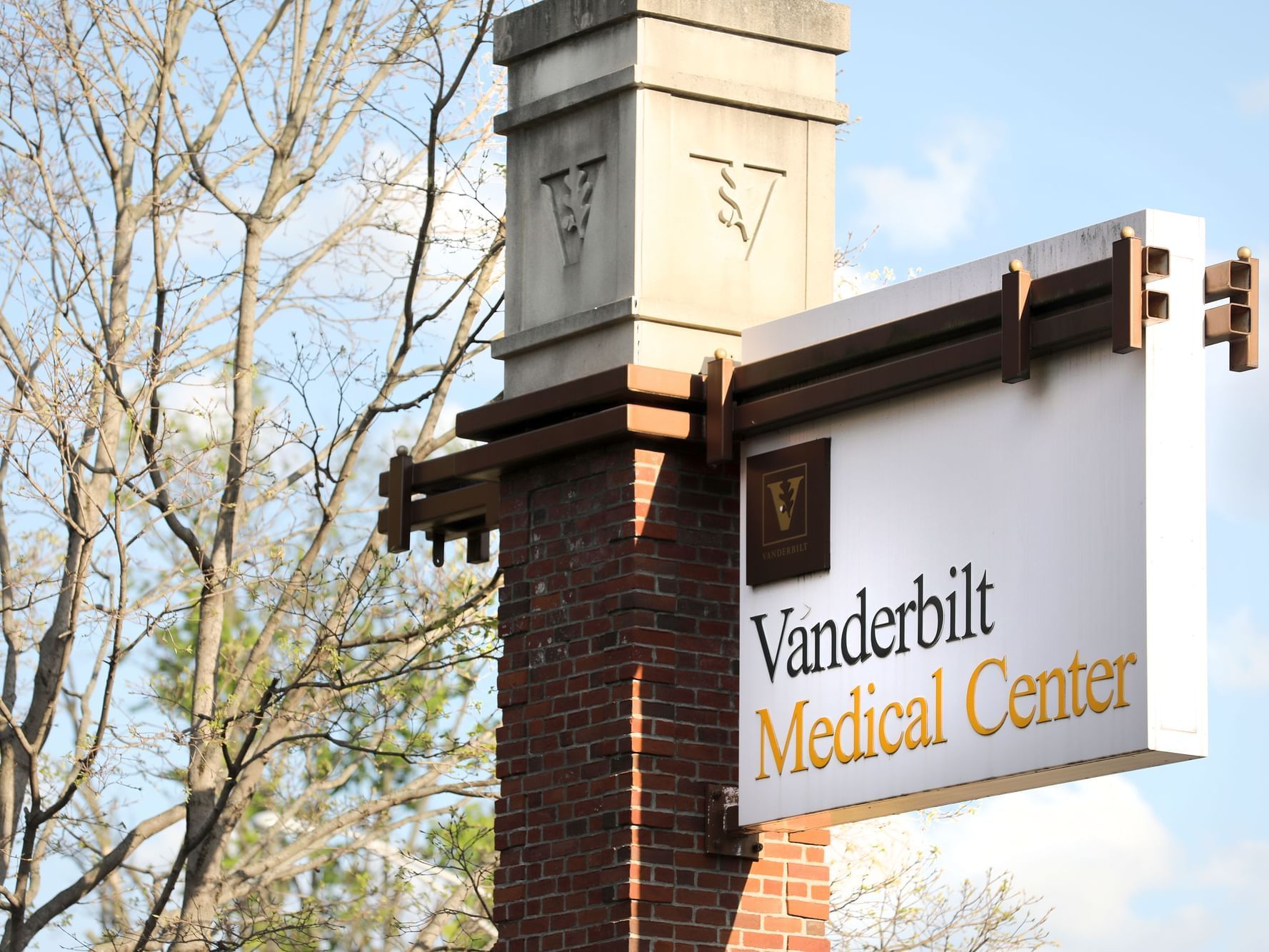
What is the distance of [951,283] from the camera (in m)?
9.78

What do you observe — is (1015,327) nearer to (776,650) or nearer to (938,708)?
(938,708)

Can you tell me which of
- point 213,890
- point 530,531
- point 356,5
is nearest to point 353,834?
point 213,890

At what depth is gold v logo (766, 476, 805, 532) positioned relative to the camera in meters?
10.1

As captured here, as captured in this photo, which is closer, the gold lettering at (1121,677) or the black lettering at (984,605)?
the gold lettering at (1121,677)

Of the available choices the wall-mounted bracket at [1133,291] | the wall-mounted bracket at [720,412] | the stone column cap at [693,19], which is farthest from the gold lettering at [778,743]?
the stone column cap at [693,19]

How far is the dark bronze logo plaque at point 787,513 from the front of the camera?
10.0 metres

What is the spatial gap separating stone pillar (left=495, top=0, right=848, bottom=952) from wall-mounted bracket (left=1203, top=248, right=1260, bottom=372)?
263 centimetres

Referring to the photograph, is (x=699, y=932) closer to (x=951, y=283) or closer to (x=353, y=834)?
(x=951, y=283)

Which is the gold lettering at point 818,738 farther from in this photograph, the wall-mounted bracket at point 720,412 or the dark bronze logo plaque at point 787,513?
the wall-mounted bracket at point 720,412

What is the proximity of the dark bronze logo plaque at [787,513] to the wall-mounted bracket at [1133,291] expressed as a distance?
1.69 meters

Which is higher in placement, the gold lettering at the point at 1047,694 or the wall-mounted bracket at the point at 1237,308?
the wall-mounted bracket at the point at 1237,308

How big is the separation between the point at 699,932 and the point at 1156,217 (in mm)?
3612

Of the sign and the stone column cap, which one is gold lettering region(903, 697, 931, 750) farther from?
the stone column cap

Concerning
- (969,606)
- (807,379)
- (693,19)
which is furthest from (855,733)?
(693,19)
